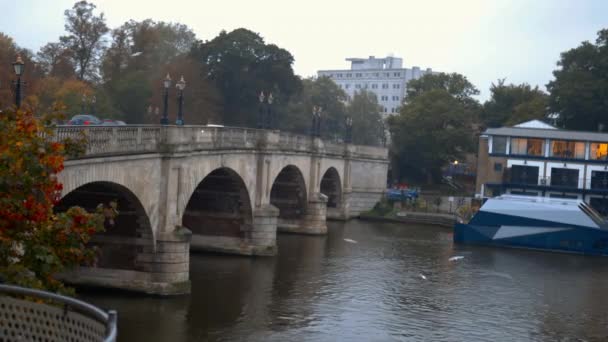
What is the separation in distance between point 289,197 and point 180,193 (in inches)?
1021

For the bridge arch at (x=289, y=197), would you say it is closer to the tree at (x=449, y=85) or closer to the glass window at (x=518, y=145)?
the glass window at (x=518, y=145)

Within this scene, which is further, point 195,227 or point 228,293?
point 195,227

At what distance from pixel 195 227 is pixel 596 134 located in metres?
41.8

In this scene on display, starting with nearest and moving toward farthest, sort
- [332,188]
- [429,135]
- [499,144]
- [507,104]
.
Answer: [332,188] < [499,144] < [429,135] < [507,104]

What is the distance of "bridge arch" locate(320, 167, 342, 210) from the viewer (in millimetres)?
71250

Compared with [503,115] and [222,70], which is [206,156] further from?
[503,115]

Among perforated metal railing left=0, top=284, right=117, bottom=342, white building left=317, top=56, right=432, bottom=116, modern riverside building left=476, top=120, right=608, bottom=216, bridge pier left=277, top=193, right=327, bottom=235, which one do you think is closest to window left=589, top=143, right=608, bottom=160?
modern riverside building left=476, top=120, right=608, bottom=216

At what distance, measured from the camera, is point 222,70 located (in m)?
85.0

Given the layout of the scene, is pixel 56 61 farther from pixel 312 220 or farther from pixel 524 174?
pixel 524 174

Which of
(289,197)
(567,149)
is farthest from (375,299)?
(567,149)

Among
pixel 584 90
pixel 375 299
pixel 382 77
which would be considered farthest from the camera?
pixel 382 77

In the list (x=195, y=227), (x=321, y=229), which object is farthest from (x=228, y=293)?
(x=321, y=229)

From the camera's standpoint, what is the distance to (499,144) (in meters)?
72.2

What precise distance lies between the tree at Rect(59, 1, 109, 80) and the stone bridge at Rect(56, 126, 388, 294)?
37.4m
